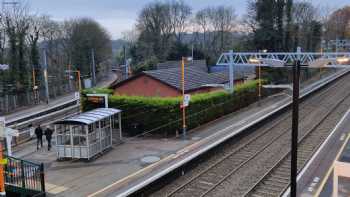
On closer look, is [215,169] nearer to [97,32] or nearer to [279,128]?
[279,128]

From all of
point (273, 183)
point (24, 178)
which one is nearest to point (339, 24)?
point (273, 183)

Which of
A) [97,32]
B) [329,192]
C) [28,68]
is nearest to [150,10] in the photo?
[97,32]

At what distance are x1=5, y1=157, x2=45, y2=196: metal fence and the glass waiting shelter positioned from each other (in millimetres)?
A: 3709

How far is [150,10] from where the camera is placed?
7406cm

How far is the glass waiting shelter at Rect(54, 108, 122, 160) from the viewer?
18198mm

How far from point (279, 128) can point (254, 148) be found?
543cm

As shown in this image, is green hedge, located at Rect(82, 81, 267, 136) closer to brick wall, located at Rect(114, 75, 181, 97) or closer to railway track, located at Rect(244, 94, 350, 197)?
brick wall, located at Rect(114, 75, 181, 97)

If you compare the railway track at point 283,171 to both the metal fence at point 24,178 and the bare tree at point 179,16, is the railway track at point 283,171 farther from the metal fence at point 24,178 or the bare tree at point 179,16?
the bare tree at point 179,16

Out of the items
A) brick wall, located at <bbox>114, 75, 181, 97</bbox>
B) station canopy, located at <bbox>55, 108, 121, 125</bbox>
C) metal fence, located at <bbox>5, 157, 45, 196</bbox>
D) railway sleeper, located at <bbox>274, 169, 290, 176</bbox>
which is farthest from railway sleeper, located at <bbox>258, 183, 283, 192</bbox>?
brick wall, located at <bbox>114, 75, 181, 97</bbox>

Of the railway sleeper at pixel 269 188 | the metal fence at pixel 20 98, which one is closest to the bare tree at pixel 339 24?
the metal fence at pixel 20 98

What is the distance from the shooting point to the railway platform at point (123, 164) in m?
14.5

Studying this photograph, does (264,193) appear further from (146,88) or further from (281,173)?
(146,88)

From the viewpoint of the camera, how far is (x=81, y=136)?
18.8 m

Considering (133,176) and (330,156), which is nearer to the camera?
(133,176)
